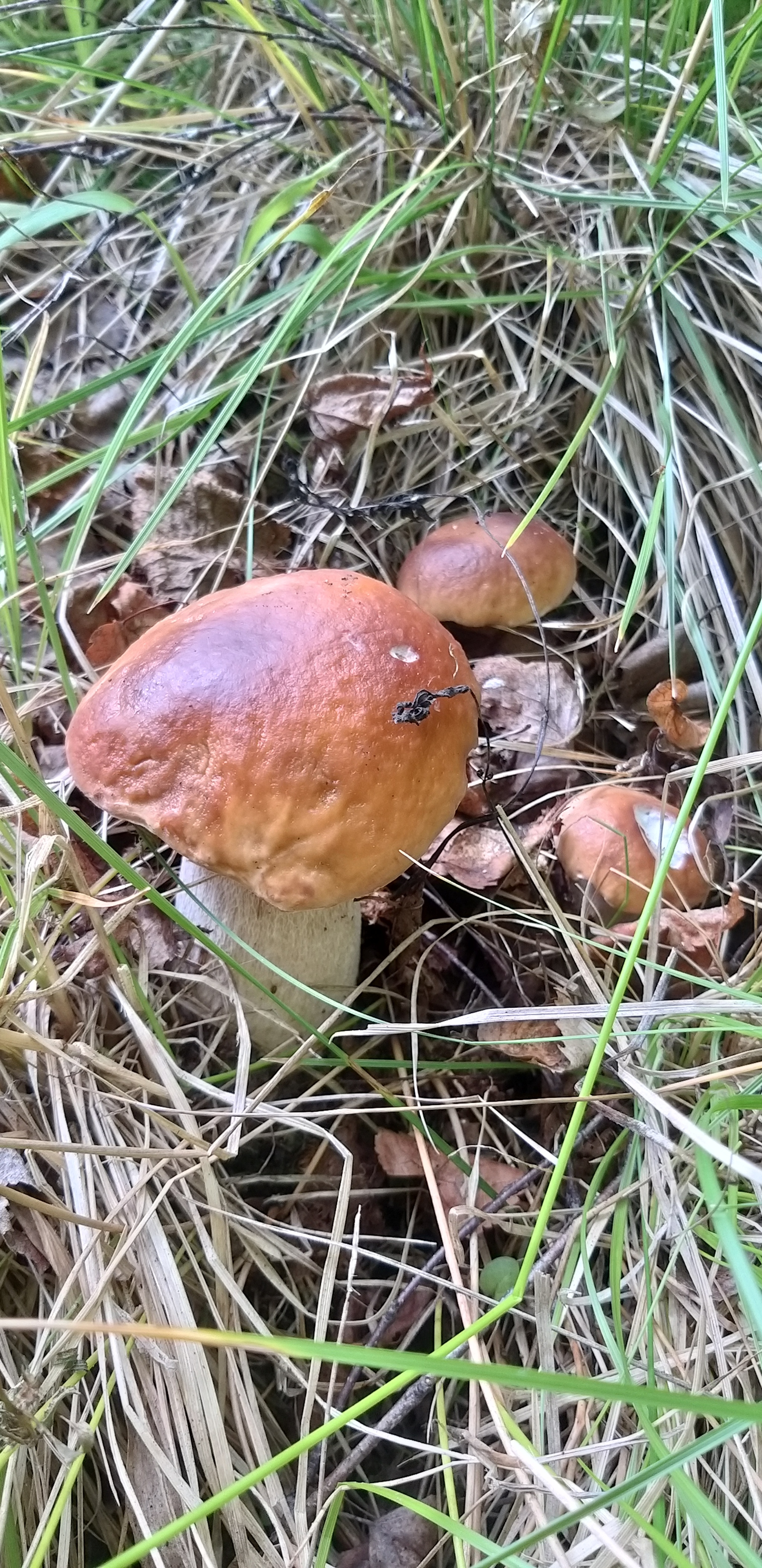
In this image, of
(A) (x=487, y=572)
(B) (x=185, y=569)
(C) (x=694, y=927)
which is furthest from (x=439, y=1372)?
(B) (x=185, y=569)

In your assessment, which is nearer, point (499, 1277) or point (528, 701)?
point (499, 1277)

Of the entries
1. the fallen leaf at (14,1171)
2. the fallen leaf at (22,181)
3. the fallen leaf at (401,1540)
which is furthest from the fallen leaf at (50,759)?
the fallen leaf at (22,181)

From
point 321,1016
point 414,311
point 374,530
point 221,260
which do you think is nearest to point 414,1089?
point 321,1016

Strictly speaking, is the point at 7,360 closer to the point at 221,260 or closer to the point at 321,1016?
the point at 221,260

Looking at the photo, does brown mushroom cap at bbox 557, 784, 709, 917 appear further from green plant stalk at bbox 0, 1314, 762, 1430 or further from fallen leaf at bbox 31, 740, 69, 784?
fallen leaf at bbox 31, 740, 69, 784

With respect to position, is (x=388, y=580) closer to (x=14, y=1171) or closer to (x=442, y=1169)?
(x=442, y=1169)

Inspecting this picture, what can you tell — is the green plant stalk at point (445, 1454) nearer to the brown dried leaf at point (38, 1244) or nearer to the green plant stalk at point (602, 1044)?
the green plant stalk at point (602, 1044)

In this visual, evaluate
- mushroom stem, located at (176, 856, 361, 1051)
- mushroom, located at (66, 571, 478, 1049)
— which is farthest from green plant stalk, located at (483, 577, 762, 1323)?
mushroom stem, located at (176, 856, 361, 1051)
